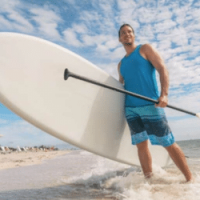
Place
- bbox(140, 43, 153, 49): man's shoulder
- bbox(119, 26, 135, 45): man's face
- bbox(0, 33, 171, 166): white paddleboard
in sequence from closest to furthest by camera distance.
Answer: bbox(0, 33, 171, 166): white paddleboard
bbox(140, 43, 153, 49): man's shoulder
bbox(119, 26, 135, 45): man's face

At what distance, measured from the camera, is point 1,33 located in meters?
2.03

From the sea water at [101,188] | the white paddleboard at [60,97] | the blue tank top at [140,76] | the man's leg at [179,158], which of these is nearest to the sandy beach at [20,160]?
the sea water at [101,188]

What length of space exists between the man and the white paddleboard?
315mm

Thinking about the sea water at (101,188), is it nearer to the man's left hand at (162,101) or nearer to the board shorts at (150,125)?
the board shorts at (150,125)

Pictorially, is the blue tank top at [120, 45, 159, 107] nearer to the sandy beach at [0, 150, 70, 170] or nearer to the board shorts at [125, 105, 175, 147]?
the board shorts at [125, 105, 175, 147]

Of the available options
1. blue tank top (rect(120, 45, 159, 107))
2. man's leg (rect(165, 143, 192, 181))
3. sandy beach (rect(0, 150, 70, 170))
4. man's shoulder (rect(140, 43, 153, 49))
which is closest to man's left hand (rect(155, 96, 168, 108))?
blue tank top (rect(120, 45, 159, 107))

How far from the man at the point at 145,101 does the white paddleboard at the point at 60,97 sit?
0.32m

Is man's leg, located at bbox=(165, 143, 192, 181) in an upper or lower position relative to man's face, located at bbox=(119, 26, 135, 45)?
lower

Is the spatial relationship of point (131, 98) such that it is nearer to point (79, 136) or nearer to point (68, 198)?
point (79, 136)

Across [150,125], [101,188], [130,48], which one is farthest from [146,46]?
[101,188]

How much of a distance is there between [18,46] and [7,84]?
36cm

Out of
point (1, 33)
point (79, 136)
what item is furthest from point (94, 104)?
Answer: point (1, 33)

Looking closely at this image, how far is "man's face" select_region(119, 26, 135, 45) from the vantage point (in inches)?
89.4

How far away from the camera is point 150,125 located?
211cm
